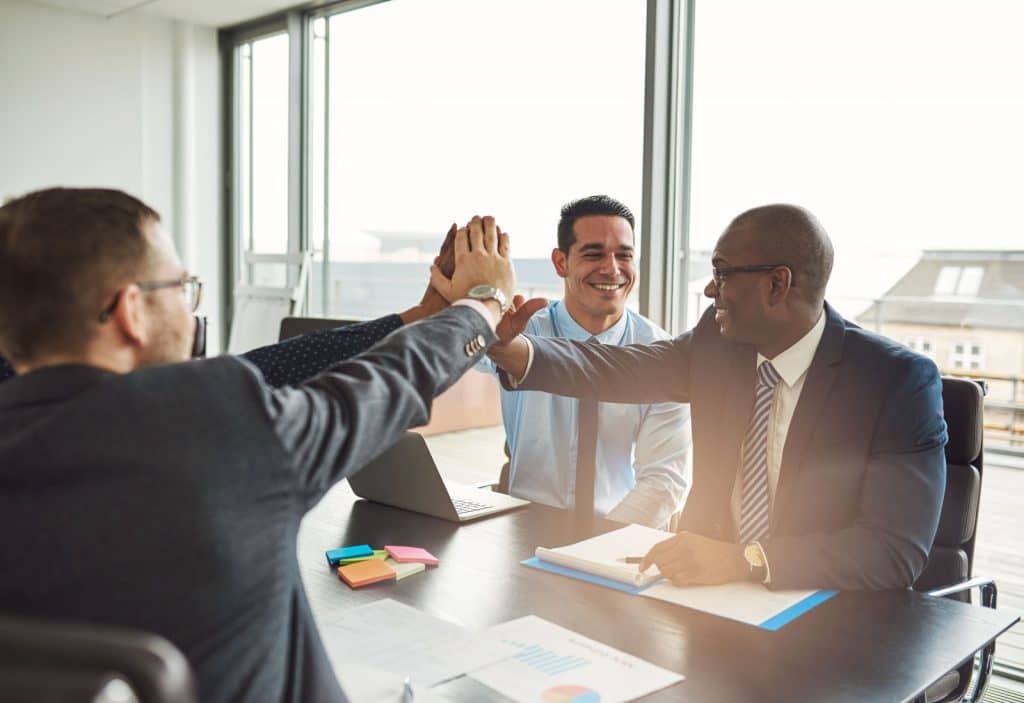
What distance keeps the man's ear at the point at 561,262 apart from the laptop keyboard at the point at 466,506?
3.47 ft

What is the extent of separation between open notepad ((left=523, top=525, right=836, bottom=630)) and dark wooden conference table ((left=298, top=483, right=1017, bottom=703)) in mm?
23

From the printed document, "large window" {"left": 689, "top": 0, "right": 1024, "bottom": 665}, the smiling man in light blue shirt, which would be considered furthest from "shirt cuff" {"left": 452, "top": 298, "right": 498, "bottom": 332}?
"large window" {"left": 689, "top": 0, "right": 1024, "bottom": 665}

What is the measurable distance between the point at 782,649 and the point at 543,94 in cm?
347

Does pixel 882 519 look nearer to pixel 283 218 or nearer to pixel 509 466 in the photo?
pixel 509 466

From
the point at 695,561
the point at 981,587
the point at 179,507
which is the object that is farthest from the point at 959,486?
the point at 179,507

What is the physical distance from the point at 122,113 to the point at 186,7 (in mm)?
828

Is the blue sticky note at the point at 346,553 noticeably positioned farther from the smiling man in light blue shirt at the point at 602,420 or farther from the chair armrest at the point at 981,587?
the chair armrest at the point at 981,587

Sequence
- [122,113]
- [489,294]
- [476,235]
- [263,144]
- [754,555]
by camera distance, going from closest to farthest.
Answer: [489,294] → [476,235] → [754,555] → [122,113] → [263,144]

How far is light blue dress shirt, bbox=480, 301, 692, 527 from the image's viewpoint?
8.41 feet

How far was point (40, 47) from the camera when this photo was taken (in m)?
5.55

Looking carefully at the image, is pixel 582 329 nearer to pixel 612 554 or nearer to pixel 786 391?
pixel 786 391

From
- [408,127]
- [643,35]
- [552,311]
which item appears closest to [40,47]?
[408,127]

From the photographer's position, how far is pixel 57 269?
86 centimetres

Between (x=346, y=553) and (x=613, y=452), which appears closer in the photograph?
(x=346, y=553)
